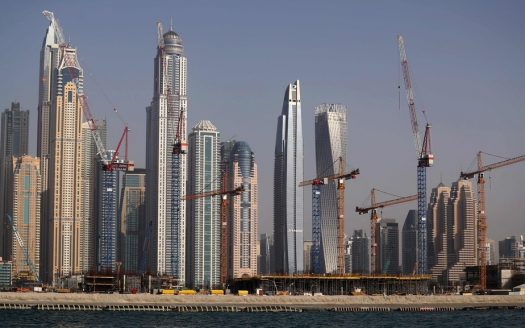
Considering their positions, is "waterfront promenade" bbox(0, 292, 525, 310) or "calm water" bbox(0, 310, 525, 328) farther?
"waterfront promenade" bbox(0, 292, 525, 310)

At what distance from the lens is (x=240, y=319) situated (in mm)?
149125

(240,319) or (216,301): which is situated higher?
(216,301)

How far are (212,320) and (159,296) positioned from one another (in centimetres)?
3804

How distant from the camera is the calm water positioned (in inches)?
5261

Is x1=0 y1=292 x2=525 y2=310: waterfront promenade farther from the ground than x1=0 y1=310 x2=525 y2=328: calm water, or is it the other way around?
x1=0 y1=292 x2=525 y2=310: waterfront promenade

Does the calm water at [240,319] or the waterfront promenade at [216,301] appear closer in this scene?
the calm water at [240,319]

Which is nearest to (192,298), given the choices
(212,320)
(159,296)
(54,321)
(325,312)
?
(159,296)

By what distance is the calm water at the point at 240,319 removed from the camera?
13362 cm

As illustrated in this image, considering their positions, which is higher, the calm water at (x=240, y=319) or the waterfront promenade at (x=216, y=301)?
the waterfront promenade at (x=216, y=301)

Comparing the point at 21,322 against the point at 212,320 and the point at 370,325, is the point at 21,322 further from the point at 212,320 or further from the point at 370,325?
the point at 370,325

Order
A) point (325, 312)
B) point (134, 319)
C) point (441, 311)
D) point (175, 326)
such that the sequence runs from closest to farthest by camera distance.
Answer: point (175, 326) < point (134, 319) < point (325, 312) < point (441, 311)

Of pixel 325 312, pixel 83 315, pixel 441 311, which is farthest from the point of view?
pixel 441 311

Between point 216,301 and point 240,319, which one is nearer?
point 240,319

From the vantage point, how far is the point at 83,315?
15338 centimetres
